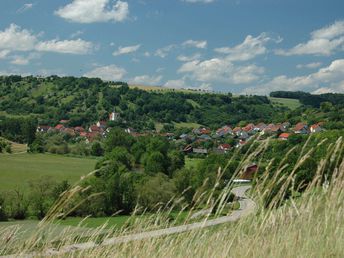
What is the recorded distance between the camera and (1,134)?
4786 inches

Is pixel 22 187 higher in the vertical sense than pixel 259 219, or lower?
lower

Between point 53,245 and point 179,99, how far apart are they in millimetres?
181524

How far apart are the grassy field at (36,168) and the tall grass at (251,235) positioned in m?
60.2

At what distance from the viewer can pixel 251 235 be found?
143 inches

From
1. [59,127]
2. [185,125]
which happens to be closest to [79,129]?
[59,127]

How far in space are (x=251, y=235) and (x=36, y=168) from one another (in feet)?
261

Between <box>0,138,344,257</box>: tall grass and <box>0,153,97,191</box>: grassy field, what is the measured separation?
198 ft

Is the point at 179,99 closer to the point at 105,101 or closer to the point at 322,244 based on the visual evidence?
the point at 105,101

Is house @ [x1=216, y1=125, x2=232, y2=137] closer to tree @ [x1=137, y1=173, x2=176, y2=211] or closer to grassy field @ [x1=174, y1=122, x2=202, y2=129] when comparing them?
grassy field @ [x1=174, y1=122, x2=202, y2=129]

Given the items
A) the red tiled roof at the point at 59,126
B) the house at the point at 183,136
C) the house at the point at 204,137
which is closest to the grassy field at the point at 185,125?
the house at the point at 183,136

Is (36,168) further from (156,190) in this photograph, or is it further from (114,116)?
(114,116)

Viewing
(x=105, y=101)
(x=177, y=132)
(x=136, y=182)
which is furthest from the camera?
(x=105, y=101)

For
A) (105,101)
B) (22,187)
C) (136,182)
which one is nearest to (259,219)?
(136,182)

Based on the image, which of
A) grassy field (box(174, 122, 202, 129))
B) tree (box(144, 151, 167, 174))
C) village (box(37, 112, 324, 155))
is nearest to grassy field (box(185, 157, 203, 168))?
tree (box(144, 151, 167, 174))
